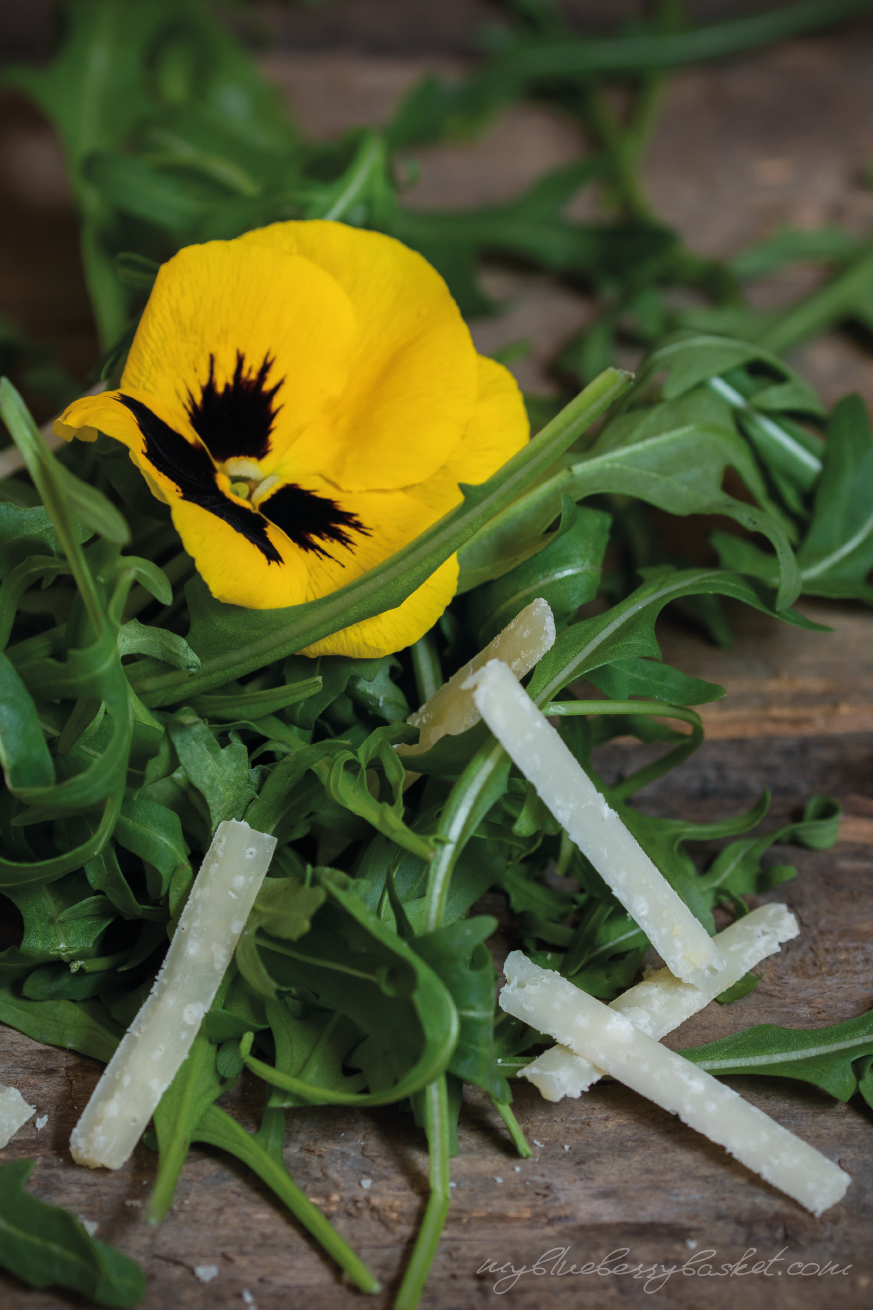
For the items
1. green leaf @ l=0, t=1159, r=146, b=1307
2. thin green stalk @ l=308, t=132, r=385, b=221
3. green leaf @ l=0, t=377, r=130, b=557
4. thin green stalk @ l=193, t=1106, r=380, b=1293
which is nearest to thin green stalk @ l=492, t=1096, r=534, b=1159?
thin green stalk @ l=193, t=1106, r=380, b=1293

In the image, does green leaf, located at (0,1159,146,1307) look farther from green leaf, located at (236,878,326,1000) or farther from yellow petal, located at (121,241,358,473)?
yellow petal, located at (121,241,358,473)

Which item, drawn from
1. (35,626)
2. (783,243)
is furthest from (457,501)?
(783,243)

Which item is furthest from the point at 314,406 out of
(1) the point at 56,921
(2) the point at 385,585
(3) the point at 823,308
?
(3) the point at 823,308

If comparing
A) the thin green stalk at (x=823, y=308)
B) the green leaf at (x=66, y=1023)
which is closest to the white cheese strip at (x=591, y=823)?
the green leaf at (x=66, y=1023)

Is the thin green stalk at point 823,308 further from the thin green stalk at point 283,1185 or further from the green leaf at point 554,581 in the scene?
the thin green stalk at point 283,1185

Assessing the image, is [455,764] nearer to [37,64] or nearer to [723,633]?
[723,633]
